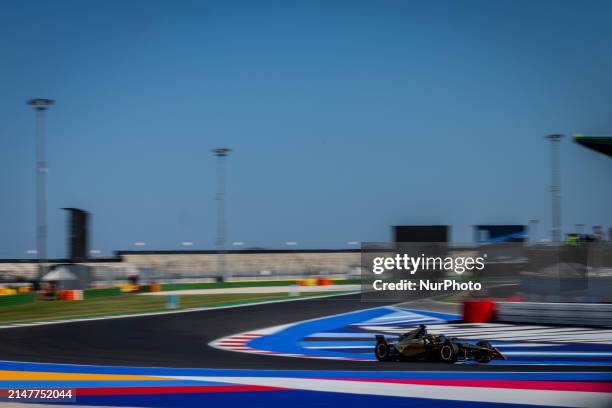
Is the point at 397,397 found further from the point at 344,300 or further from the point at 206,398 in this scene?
the point at 344,300

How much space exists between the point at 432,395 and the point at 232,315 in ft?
56.1

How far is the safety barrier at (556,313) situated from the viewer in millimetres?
19125

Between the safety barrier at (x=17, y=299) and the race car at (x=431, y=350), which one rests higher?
the race car at (x=431, y=350)

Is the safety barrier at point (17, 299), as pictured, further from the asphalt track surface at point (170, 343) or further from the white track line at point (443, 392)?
the white track line at point (443, 392)

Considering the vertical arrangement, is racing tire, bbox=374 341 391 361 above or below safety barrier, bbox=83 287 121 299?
above

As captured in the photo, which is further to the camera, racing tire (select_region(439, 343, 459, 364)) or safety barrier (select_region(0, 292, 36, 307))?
safety barrier (select_region(0, 292, 36, 307))

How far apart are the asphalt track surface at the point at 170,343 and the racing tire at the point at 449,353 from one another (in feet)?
0.67

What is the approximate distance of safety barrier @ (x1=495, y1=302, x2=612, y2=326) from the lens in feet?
62.7

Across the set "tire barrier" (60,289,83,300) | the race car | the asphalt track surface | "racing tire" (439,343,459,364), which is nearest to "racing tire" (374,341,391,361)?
the race car

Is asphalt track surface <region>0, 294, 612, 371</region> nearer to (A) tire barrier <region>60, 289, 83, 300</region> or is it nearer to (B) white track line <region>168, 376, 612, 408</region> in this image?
(B) white track line <region>168, 376, 612, 408</region>

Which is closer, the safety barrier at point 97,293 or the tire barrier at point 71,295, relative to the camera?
the tire barrier at point 71,295

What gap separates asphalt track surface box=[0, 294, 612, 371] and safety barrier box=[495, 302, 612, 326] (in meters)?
6.48

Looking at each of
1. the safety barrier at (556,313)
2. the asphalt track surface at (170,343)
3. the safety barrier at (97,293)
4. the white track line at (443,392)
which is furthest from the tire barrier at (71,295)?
the white track line at (443,392)

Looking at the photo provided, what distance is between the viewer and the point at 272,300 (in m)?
34.6
